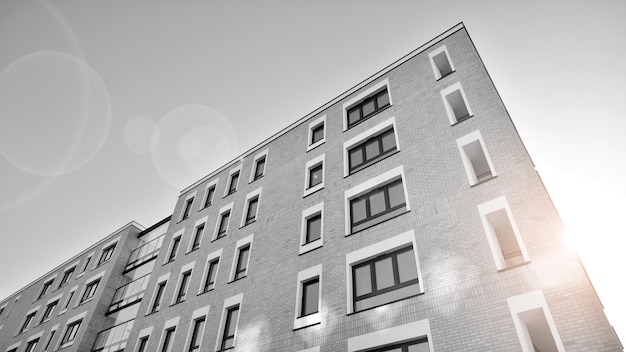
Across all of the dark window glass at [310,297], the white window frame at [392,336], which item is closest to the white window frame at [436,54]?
the dark window glass at [310,297]

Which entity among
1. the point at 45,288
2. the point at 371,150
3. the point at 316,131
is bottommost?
the point at 371,150

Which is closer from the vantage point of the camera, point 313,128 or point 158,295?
point 313,128

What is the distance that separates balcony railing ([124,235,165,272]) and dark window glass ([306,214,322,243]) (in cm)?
1493

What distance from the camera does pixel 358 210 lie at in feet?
46.3

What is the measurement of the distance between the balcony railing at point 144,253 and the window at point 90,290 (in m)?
2.60

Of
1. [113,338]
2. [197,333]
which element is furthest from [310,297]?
[113,338]

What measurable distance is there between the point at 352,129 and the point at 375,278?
7.88m

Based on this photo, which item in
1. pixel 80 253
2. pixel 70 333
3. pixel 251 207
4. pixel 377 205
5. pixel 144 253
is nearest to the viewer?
pixel 377 205

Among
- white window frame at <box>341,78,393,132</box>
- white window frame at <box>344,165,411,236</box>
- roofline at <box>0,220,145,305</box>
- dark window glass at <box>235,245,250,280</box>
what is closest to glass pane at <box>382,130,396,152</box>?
white window frame at <box>344,165,411,236</box>

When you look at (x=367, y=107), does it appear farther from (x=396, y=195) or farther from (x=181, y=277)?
(x=181, y=277)

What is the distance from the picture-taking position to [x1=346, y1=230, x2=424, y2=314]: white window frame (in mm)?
11539

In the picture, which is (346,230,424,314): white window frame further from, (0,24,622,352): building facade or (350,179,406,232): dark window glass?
(350,179,406,232): dark window glass

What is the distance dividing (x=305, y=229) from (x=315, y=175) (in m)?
3.22

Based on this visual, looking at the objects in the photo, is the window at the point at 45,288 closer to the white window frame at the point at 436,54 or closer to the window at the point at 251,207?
the window at the point at 251,207
